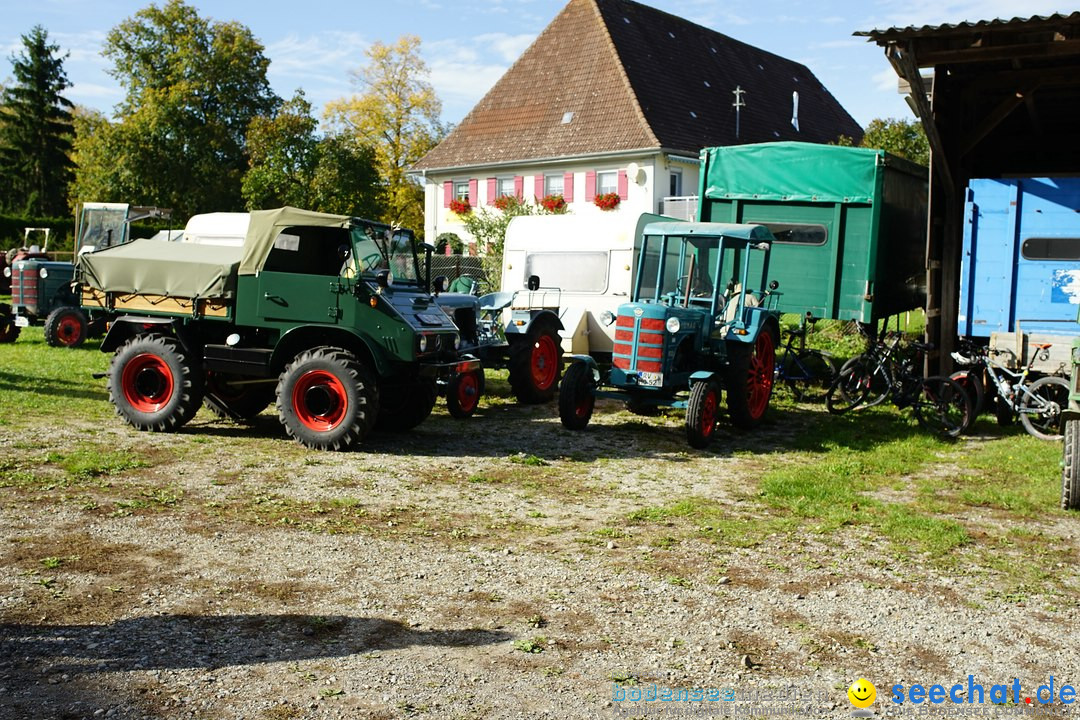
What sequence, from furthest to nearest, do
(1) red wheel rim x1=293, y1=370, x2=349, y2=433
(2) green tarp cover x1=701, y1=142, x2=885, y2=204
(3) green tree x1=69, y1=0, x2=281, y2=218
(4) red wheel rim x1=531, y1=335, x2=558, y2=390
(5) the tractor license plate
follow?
(3) green tree x1=69, y1=0, x2=281, y2=218, (2) green tarp cover x1=701, y1=142, x2=885, y2=204, (4) red wheel rim x1=531, y1=335, x2=558, y2=390, (5) the tractor license plate, (1) red wheel rim x1=293, y1=370, x2=349, y2=433

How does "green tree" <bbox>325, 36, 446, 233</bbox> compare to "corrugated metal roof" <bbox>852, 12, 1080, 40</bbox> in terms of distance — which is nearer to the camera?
"corrugated metal roof" <bbox>852, 12, 1080, 40</bbox>

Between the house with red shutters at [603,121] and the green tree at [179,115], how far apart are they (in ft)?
46.1

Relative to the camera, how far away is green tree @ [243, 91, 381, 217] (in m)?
35.2

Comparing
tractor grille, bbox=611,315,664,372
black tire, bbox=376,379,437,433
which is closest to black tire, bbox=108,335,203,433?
black tire, bbox=376,379,437,433

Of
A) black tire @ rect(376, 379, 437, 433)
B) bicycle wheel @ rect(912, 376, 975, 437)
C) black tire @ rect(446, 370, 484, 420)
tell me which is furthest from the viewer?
black tire @ rect(446, 370, 484, 420)

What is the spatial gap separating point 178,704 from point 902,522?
4897 mm

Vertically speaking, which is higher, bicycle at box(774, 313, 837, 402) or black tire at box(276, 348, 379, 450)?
bicycle at box(774, 313, 837, 402)

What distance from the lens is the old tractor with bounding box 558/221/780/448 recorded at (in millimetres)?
10102

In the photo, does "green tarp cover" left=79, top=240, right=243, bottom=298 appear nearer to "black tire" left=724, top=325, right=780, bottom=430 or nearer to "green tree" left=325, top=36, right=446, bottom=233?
"black tire" left=724, top=325, right=780, bottom=430

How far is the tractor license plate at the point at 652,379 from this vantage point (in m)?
10.0

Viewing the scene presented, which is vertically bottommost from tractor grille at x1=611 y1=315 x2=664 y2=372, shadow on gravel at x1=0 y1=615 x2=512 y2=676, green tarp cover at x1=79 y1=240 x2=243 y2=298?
shadow on gravel at x1=0 y1=615 x2=512 y2=676

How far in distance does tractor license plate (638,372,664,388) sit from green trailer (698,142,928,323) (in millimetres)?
3930

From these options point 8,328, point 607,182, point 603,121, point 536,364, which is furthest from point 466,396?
point 603,121

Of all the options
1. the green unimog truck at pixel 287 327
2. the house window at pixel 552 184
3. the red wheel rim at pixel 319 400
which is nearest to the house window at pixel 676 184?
the house window at pixel 552 184
